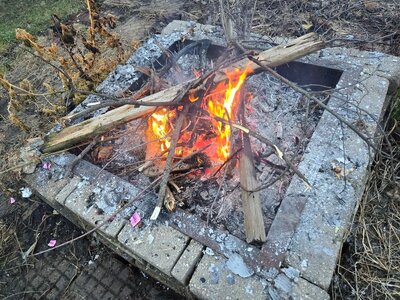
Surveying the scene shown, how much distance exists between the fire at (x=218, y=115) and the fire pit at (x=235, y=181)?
0.03 feet

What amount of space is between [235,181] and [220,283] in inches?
37.8

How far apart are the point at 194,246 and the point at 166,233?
0.26 metres

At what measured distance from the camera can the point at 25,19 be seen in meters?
6.53

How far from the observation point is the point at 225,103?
10.4 feet

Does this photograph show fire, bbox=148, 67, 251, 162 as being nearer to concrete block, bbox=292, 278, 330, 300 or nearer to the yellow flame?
the yellow flame

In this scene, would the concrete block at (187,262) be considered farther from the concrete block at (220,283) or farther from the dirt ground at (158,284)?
the dirt ground at (158,284)

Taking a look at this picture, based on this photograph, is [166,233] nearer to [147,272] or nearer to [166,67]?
[147,272]

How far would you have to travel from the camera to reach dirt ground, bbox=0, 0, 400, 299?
2658 millimetres

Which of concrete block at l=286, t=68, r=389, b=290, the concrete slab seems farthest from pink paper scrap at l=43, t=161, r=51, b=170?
concrete block at l=286, t=68, r=389, b=290

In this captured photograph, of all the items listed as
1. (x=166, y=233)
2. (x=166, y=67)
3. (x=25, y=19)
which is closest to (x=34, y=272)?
(x=166, y=233)

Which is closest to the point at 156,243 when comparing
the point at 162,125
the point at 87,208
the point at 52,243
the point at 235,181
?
the point at 87,208

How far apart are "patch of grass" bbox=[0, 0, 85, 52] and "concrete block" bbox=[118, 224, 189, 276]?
16.6 feet

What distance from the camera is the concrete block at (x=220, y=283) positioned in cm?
223

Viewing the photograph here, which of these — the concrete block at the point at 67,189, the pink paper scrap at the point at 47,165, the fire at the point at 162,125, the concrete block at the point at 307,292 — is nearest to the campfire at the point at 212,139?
the fire at the point at 162,125
